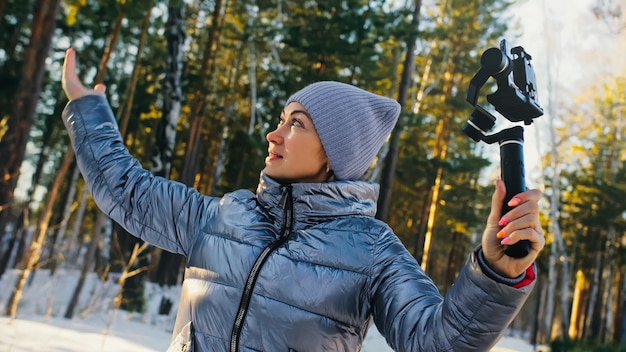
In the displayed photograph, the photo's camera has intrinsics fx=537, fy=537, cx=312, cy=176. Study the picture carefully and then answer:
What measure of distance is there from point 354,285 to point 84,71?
19805 mm

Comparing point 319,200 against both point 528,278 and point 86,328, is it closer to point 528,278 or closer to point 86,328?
point 528,278

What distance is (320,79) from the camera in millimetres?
12094

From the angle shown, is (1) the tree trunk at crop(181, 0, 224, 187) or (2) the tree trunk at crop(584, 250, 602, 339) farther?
(2) the tree trunk at crop(584, 250, 602, 339)

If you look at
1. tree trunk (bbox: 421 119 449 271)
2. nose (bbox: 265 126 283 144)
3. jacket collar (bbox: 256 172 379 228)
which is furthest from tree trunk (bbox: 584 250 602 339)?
nose (bbox: 265 126 283 144)

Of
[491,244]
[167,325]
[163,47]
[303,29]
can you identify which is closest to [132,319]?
[167,325]

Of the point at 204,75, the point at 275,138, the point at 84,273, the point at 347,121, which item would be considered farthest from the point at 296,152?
the point at 204,75

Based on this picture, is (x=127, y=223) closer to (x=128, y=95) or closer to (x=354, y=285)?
(x=354, y=285)

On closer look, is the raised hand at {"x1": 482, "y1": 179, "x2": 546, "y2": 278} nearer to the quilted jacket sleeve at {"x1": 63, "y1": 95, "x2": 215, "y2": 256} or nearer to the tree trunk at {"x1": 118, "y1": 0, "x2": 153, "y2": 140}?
the quilted jacket sleeve at {"x1": 63, "y1": 95, "x2": 215, "y2": 256}

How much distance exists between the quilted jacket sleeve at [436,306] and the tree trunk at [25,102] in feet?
23.8

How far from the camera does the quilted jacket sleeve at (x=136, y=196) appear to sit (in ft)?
5.87

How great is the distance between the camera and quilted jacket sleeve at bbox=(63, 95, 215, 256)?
1.79 m

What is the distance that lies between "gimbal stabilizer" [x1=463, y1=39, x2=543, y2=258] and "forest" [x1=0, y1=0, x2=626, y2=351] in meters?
9.79

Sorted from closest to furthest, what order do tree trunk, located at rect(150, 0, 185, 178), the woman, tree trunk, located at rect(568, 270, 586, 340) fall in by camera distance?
the woman, tree trunk, located at rect(150, 0, 185, 178), tree trunk, located at rect(568, 270, 586, 340)

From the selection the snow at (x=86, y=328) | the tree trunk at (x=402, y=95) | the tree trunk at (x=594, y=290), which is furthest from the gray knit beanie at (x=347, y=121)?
the tree trunk at (x=594, y=290)
